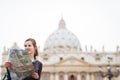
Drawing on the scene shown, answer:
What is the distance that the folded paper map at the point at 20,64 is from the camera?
3564mm

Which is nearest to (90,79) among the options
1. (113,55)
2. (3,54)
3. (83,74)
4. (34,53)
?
(83,74)

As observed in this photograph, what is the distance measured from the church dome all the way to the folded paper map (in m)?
70.5

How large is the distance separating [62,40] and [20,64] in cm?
7248

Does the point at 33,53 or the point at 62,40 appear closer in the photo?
the point at 33,53

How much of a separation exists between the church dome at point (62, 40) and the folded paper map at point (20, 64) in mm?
70453

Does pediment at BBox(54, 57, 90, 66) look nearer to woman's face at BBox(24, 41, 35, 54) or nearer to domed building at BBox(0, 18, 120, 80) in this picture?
domed building at BBox(0, 18, 120, 80)

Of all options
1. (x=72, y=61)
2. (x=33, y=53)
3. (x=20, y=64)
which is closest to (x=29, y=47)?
(x=33, y=53)

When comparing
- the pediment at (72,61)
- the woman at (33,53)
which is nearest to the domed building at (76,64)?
the pediment at (72,61)

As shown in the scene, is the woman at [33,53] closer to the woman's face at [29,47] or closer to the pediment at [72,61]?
the woman's face at [29,47]

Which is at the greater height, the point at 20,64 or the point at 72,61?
the point at 20,64

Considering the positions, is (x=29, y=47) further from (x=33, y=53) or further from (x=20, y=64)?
(x=20, y=64)

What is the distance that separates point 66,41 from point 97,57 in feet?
47.7

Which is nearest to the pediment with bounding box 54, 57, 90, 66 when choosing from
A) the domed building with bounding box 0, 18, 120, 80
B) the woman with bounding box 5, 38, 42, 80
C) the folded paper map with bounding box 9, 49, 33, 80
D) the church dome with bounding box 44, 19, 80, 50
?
the domed building with bounding box 0, 18, 120, 80

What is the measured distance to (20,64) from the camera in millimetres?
3584
